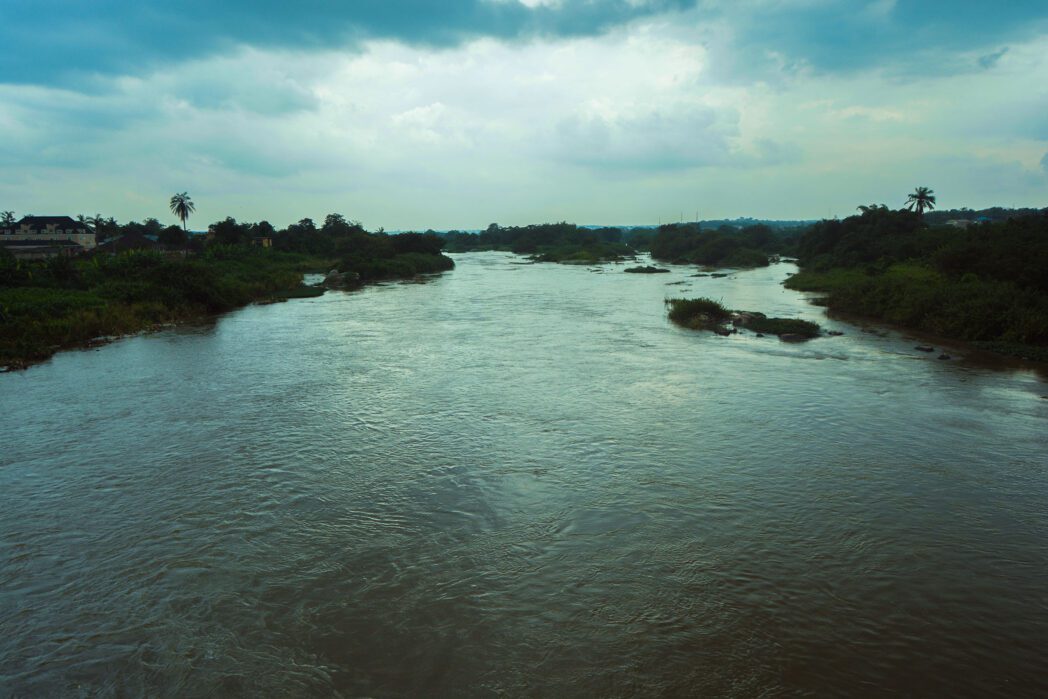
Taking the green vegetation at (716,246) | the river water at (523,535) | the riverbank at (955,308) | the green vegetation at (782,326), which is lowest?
the river water at (523,535)

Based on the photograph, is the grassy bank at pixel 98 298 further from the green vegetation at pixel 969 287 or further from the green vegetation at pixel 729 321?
the green vegetation at pixel 969 287

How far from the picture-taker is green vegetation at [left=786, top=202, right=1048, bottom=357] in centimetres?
2345

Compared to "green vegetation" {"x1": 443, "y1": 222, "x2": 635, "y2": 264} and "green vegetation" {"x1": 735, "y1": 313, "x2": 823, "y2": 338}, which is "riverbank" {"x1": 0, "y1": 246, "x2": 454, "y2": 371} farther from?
"green vegetation" {"x1": 443, "y1": 222, "x2": 635, "y2": 264}

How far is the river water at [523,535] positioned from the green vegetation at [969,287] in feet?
16.9

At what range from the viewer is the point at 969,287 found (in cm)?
2684

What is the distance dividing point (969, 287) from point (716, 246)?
5904 cm

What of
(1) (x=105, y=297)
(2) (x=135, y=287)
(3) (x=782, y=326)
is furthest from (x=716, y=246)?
(1) (x=105, y=297)

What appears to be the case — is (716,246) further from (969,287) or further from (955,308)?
(955,308)

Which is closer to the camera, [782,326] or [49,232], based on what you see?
[782,326]

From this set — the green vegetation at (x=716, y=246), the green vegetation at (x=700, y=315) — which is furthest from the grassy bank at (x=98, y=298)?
the green vegetation at (x=716, y=246)

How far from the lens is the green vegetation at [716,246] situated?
80.8m

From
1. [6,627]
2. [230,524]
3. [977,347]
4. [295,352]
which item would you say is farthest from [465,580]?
[977,347]

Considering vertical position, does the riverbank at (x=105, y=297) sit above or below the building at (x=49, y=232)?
below

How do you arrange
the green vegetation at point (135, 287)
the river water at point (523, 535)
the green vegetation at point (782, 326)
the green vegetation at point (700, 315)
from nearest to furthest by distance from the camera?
the river water at point (523, 535)
the green vegetation at point (135, 287)
the green vegetation at point (782, 326)
the green vegetation at point (700, 315)
